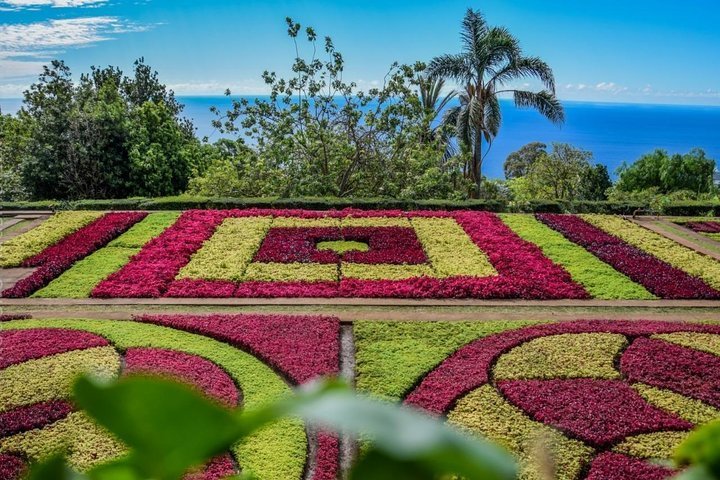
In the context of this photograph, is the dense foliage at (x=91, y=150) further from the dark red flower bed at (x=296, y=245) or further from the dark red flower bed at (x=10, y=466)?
the dark red flower bed at (x=10, y=466)

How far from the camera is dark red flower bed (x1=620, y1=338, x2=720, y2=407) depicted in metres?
5.78

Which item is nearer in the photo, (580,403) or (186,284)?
(580,403)

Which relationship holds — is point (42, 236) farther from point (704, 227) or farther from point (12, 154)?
point (12, 154)

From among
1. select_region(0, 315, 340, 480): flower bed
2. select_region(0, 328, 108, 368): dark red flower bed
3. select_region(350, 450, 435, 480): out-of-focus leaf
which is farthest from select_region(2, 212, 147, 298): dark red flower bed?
select_region(350, 450, 435, 480): out-of-focus leaf

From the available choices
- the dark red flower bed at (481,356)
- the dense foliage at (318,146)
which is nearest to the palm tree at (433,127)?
the dense foliage at (318,146)

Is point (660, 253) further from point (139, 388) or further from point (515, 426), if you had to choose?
point (139, 388)

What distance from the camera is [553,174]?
2216 cm

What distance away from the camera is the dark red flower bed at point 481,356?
559 centimetres

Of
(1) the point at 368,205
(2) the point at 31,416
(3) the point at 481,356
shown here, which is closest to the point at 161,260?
(2) the point at 31,416

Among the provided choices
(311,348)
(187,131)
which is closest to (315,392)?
(311,348)

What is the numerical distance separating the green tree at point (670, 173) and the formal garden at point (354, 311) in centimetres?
1508

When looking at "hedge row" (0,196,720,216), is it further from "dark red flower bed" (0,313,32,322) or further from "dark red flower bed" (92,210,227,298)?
"dark red flower bed" (0,313,32,322)

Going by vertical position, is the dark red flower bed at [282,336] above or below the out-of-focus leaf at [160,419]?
below

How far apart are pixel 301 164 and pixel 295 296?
336 inches
